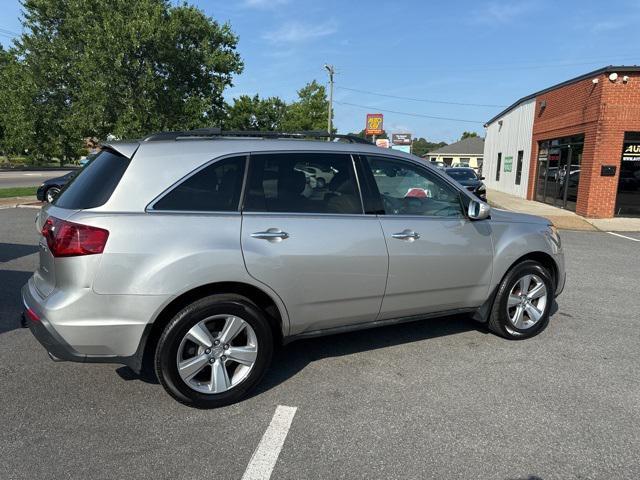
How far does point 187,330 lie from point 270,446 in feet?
2.92

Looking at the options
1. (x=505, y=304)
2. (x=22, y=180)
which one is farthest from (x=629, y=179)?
(x=22, y=180)

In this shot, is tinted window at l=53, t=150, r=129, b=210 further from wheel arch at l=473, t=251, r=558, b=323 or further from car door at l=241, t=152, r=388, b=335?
wheel arch at l=473, t=251, r=558, b=323

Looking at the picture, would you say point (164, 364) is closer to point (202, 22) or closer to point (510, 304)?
point (510, 304)

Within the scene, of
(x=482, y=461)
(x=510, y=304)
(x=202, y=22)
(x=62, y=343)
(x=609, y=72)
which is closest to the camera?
(x=482, y=461)

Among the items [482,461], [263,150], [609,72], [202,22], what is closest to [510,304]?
[482,461]

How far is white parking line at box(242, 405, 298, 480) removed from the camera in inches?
99.6

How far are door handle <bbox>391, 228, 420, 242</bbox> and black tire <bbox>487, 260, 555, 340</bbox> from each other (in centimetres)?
115

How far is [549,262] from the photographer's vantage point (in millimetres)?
4602

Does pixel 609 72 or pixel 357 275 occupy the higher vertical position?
pixel 609 72

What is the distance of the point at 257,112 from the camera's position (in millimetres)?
47844

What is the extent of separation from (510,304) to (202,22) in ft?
59.0

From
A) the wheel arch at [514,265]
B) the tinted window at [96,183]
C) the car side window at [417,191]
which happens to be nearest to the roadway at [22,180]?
the tinted window at [96,183]

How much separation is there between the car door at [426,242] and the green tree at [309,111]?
42.3m

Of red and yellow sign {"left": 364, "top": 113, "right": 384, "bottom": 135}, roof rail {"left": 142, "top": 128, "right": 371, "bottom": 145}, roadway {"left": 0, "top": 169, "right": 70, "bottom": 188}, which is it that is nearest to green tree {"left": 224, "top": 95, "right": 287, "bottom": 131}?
red and yellow sign {"left": 364, "top": 113, "right": 384, "bottom": 135}
